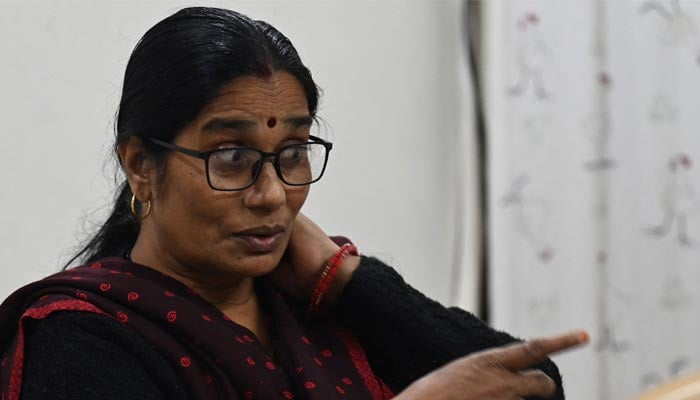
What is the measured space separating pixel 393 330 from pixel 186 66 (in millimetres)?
554

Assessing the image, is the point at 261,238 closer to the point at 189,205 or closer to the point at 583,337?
the point at 189,205

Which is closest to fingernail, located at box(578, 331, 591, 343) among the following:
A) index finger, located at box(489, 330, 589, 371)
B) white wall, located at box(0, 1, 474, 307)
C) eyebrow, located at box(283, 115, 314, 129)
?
index finger, located at box(489, 330, 589, 371)

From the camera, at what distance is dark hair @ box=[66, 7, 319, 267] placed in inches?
54.1

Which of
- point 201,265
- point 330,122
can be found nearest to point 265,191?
point 201,265

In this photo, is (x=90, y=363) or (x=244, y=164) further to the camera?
(x=244, y=164)

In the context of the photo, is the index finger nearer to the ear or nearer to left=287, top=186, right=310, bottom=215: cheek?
left=287, top=186, right=310, bottom=215: cheek

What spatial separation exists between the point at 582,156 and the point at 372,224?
692 mm

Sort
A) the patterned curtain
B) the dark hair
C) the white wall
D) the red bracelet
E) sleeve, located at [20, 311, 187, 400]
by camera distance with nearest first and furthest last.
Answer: sleeve, located at [20, 311, 187, 400] → the dark hair → the red bracelet → the white wall → the patterned curtain

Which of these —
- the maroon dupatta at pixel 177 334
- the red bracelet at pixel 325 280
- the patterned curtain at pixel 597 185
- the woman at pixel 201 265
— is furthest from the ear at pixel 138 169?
the patterned curtain at pixel 597 185

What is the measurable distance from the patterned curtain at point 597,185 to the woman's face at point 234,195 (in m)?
1.71

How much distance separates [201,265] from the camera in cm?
145

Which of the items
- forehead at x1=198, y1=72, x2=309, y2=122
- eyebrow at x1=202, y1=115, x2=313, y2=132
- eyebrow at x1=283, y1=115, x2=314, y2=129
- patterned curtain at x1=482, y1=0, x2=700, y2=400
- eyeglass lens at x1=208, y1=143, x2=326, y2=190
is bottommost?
patterned curtain at x1=482, y1=0, x2=700, y2=400

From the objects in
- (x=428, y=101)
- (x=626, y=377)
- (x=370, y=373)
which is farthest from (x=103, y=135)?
(x=626, y=377)

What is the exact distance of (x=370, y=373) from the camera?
5.25 ft
